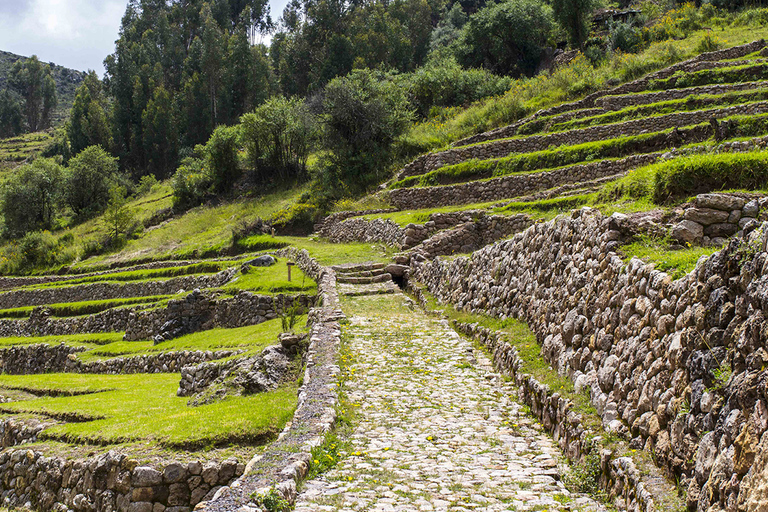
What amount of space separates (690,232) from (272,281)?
19.2 metres

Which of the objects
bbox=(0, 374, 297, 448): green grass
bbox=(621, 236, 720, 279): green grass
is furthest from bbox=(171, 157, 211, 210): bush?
bbox=(621, 236, 720, 279): green grass

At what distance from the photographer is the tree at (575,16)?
47.0m

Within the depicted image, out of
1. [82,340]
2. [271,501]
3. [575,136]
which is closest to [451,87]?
[575,136]

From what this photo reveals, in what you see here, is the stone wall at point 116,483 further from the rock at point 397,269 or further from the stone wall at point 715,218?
the rock at point 397,269

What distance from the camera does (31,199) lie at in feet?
226

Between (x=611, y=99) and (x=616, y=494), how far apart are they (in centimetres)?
3121

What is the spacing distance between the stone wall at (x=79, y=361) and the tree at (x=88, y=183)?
45.3m

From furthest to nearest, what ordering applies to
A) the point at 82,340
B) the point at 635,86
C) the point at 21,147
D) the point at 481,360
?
the point at 21,147 < the point at 635,86 < the point at 82,340 < the point at 481,360

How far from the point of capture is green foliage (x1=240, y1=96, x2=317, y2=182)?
51.2m

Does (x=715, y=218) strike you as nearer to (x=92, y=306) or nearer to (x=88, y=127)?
(x=92, y=306)

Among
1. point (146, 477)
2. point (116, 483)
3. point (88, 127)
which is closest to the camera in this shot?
point (146, 477)

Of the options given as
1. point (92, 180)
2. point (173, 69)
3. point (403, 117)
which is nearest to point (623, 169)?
point (403, 117)

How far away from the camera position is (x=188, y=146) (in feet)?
280

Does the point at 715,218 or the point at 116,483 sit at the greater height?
the point at 715,218
